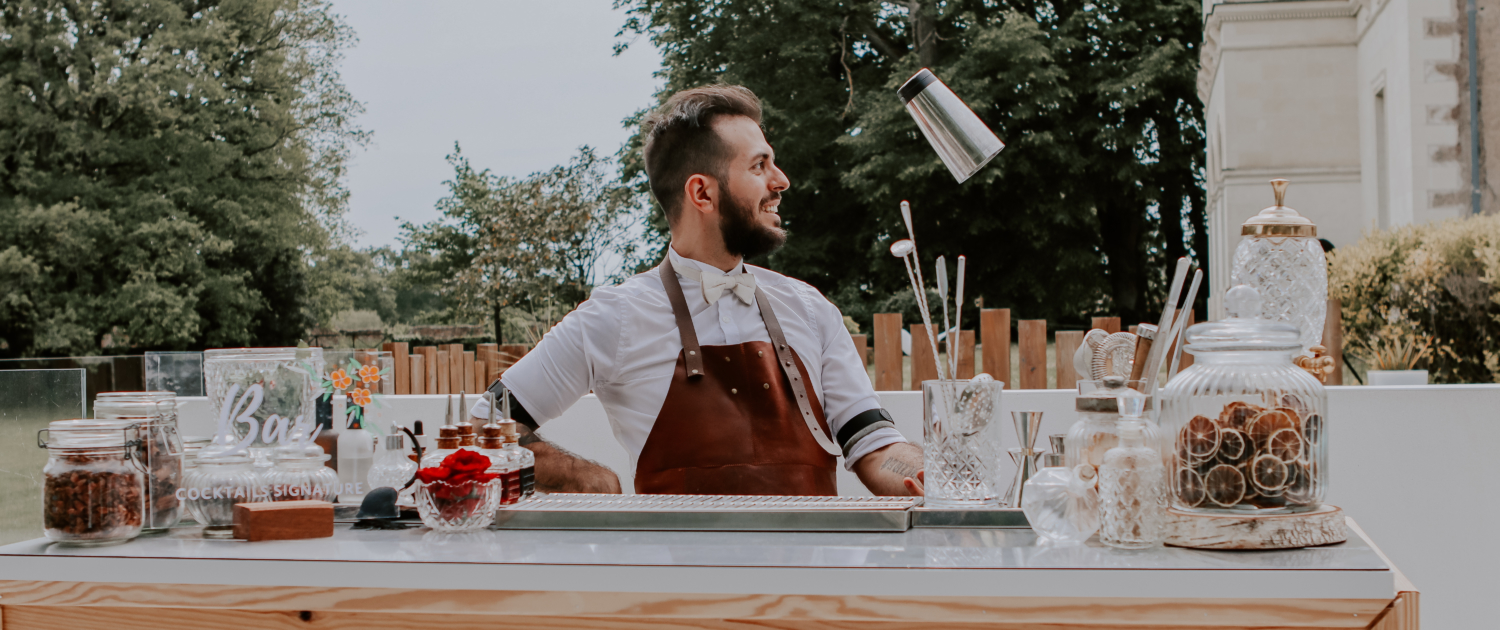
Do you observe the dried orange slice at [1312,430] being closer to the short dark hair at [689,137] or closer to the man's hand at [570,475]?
the man's hand at [570,475]

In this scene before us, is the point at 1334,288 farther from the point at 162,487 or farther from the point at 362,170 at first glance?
the point at 362,170

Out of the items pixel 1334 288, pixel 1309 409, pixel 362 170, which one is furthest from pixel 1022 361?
pixel 362 170

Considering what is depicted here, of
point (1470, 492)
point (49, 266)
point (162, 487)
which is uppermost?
point (49, 266)

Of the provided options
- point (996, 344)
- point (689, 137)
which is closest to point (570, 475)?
point (689, 137)

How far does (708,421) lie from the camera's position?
6.93 ft

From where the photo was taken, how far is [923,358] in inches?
146

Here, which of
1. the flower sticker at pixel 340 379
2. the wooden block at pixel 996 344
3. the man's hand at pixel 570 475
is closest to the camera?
the flower sticker at pixel 340 379

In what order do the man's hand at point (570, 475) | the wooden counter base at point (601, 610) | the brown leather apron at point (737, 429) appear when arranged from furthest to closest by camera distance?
the brown leather apron at point (737, 429) → the man's hand at point (570, 475) → the wooden counter base at point (601, 610)

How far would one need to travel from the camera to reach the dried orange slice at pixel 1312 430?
1081 millimetres

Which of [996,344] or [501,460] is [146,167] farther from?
[501,460]

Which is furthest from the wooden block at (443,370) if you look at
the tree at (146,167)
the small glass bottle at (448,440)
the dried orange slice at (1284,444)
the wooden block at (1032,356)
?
the tree at (146,167)

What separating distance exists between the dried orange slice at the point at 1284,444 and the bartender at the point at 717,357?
909 mm

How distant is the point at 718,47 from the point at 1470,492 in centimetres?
1529

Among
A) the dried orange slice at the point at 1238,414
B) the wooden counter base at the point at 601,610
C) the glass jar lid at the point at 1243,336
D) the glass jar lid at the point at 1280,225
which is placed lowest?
the wooden counter base at the point at 601,610
